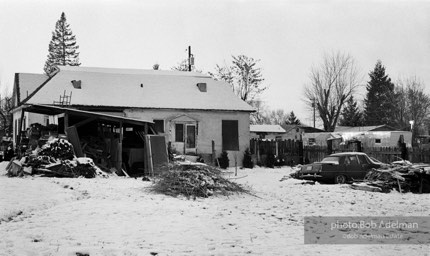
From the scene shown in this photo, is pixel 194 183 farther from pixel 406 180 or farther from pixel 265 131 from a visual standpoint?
pixel 265 131

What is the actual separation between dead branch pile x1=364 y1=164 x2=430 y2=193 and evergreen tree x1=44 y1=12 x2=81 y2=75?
4926 cm

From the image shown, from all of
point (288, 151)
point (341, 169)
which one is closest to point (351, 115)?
point (288, 151)

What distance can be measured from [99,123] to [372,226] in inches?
627

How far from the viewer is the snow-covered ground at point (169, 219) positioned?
6.92 m

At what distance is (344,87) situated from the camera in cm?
5431

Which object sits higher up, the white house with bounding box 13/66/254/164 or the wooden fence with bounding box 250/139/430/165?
the white house with bounding box 13/66/254/164

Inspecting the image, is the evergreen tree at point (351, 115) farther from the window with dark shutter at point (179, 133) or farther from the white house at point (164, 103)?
the window with dark shutter at point (179, 133)

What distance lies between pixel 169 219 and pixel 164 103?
21.1 m

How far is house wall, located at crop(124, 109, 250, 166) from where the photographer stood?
1151 inches

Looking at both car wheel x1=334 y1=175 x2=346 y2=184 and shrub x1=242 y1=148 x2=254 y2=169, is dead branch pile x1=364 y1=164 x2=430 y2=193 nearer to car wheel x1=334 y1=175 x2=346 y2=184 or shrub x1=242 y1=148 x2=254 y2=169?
car wheel x1=334 y1=175 x2=346 y2=184

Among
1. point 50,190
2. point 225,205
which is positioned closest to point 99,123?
point 50,190

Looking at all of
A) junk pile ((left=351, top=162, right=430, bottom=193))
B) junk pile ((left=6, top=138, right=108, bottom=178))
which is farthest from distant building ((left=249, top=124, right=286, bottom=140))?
junk pile ((left=351, top=162, right=430, bottom=193))

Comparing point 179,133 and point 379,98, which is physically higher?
point 379,98

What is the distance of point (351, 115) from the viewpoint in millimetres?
69562
